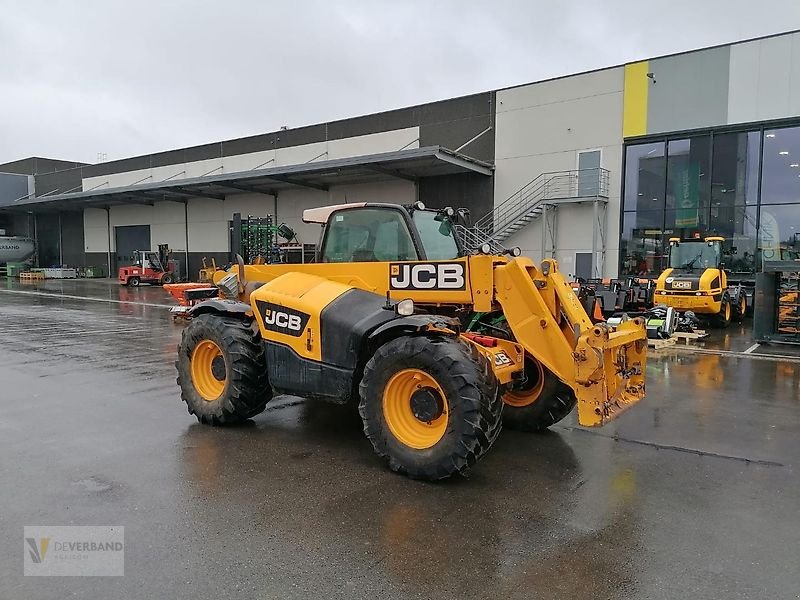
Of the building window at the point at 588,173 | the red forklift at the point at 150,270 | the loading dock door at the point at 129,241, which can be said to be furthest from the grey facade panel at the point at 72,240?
the building window at the point at 588,173

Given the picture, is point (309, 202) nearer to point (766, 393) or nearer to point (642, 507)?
point (766, 393)

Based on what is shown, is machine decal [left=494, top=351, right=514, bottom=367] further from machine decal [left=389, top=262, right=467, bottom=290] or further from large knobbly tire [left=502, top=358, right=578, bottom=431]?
large knobbly tire [left=502, top=358, right=578, bottom=431]

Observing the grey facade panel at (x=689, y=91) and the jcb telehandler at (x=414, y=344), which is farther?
the grey facade panel at (x=689, y=91)

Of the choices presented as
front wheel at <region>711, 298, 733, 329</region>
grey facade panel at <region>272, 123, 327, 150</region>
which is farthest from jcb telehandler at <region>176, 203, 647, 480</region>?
grey facade panel at <region>272, 123, 327, 150</region>

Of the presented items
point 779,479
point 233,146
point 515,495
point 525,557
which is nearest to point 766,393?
point 779,479

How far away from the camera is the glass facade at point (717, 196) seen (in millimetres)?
19531

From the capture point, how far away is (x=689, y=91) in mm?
20656

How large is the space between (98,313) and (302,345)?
15.4 m

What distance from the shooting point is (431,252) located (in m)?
5.73

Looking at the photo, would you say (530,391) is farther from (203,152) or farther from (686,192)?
(203,152)

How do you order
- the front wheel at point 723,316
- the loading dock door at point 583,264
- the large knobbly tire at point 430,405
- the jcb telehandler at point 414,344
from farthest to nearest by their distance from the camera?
the loading dock door at point 583,264 < the front wheel at point 723,316 < the jcb telehandler at point 414,344 < the large knobbly tire at point 430,405

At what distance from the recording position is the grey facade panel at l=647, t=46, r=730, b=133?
65.8ft

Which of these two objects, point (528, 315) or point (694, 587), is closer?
point (694, 587)

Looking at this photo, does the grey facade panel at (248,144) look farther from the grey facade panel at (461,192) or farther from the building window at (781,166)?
the building window at (781,166)
